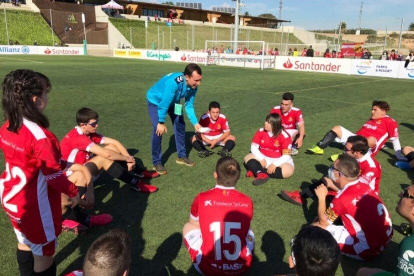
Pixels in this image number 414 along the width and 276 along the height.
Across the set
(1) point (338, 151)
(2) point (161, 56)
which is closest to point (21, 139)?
(1) point (338, 151)

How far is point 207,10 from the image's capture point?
77.5 metres

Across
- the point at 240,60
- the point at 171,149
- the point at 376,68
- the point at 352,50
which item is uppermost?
the point at 352,50

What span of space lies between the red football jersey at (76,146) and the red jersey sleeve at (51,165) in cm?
197

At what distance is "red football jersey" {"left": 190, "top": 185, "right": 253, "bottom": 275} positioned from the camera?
291cm

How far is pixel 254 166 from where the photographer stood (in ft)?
18.7

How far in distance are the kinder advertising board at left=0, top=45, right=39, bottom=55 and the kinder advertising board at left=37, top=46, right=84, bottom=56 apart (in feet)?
2.43

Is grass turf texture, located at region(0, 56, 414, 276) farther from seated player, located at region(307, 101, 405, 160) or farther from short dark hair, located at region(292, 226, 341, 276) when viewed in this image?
short dark hair, located at region(292, 226, 341, 276)

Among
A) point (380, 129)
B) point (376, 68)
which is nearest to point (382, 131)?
point (380, 129)

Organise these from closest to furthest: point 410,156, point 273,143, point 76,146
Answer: point 76,146 → point 273,143 → point 410,156

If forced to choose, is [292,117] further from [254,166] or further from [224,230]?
[224,230]

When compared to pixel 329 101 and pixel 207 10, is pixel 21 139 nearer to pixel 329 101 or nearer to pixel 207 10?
pixel 329 101

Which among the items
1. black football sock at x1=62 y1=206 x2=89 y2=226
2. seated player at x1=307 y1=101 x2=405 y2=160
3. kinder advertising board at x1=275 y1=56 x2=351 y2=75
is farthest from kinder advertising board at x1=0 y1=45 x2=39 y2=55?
seated player at x1=307 y1=101 x2=405 y2=160

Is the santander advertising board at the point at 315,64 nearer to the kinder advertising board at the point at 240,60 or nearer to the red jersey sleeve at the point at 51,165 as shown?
the kinder advertising board at the point at 240,60

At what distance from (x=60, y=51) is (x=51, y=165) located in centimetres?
4617
